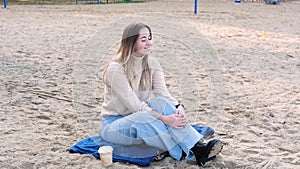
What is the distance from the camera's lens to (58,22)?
1007cm

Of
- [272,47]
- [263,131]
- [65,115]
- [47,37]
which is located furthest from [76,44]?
[263,131]

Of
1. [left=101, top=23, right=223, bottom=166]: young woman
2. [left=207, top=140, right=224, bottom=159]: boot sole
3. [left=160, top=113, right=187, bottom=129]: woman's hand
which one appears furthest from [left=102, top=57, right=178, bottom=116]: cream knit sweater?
[left=207, top=140, right=224, bottom=159]: boot sole

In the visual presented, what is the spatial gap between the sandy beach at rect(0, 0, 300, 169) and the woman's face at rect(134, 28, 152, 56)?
521mm

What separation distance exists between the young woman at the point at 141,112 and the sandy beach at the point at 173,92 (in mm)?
134

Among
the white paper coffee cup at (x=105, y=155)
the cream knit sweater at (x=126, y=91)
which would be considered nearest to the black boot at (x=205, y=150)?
the cream knit sweater at (x=126, y=91)

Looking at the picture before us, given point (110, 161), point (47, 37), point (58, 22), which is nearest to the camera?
point (110, 161)

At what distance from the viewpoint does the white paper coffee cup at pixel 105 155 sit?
8.20 feet

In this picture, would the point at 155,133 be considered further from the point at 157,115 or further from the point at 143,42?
the point at 143,42

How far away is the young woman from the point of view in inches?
99.3

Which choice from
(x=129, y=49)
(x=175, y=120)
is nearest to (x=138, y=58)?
(x=129, y=49)

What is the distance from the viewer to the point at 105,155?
2.50 m

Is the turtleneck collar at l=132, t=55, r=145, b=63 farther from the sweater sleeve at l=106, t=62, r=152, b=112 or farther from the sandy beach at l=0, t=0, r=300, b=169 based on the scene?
the sandy beach at l=0, t=0, r=300, b=169

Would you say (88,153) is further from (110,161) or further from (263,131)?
(263,131)

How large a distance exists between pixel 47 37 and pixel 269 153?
18.7ft
